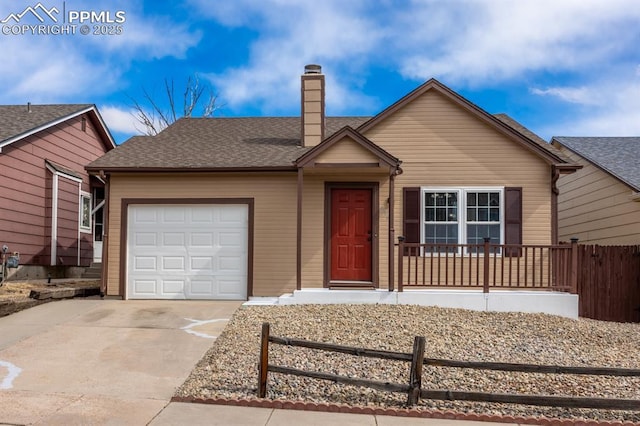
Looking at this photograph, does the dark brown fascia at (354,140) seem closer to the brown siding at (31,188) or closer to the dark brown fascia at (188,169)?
the dark brown fascia at (188,169)

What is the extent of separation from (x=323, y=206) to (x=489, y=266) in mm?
3536

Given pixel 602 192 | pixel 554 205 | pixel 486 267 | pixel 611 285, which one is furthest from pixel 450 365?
pixel 602 192

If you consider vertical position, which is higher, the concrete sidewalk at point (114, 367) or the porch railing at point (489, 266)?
the porch railing at point (489, 266)

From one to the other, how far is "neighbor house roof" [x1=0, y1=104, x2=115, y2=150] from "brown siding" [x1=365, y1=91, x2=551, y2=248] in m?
8.05

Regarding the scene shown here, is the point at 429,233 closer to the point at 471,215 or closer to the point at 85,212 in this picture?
the point at 471,215

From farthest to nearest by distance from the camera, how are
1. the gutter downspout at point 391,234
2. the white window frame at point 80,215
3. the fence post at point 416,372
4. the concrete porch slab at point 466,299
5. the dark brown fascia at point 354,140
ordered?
the white window frame at point 80,215 → the gutter downspout at point 391,234 → the dark brown fascia at point 354,140 → the concrete porch slab at point 466,299 → the fence post at point 416,372

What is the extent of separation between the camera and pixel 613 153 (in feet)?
48.0

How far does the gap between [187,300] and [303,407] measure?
20.3 feet

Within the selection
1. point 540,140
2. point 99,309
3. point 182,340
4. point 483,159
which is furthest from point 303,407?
point 540,140

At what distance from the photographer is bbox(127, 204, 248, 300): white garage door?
37.3 feet

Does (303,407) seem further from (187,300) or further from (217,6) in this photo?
(217,6)

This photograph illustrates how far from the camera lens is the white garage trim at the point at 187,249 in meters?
11.4

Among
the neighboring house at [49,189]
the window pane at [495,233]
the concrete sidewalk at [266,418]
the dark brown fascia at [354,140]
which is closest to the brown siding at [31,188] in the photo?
the neighboring house at [49,189]

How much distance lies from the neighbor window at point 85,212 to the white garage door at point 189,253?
472cm
